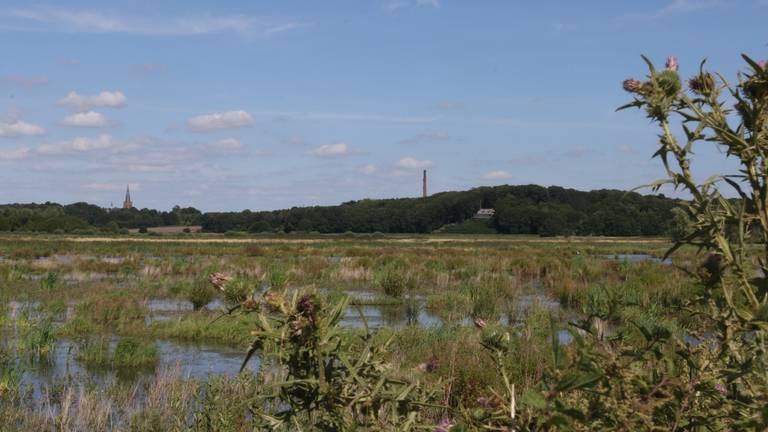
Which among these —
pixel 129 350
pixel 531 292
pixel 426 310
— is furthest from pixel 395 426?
pixel 531 292

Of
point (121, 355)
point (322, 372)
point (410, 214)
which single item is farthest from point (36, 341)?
point (410, 214)

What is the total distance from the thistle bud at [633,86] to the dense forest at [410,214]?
92681 mm

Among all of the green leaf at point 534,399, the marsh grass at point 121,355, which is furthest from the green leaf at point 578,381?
the marsh grass at point 121,355

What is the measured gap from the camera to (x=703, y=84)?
3.95 feet

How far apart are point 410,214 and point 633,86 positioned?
113094 millimetres

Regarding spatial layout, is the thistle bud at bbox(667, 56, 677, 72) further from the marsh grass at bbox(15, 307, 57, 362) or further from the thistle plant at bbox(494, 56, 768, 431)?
the marsh grass at bbox(15, 307, 57, 362)

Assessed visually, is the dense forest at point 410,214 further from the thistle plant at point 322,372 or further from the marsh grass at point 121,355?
the thistle plant at point 322,372

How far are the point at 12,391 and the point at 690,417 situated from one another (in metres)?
6.57

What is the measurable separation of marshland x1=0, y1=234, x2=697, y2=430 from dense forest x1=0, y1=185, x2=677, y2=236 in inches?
2947

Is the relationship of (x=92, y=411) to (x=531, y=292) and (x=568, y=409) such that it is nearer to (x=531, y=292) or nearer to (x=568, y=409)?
(x=568, y=409)

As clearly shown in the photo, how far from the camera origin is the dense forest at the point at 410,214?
99625mm

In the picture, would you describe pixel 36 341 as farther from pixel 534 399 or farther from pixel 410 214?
pixel 410 214

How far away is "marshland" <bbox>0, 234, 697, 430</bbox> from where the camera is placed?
1.93 m

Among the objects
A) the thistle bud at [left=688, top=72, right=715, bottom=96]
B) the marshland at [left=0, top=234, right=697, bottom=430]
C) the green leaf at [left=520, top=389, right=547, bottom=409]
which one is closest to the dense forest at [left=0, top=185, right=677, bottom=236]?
the marshland at [left=0, top=234, right=697, bottom=430]
